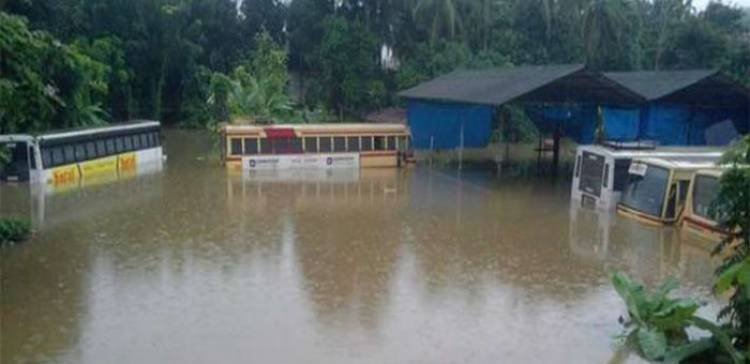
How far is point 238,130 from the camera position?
25.3 m

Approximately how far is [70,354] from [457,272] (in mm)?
5946

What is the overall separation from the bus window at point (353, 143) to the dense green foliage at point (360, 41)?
7.35 m

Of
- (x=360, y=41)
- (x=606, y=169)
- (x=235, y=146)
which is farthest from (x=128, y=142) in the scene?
(x=360, y=41)

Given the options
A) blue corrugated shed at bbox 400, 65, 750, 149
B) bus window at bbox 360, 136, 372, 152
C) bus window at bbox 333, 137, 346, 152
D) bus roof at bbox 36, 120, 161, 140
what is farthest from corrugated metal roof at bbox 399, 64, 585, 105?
bus roof at bbox 36, 120, 161, 140

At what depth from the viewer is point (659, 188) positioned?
56.2 feet

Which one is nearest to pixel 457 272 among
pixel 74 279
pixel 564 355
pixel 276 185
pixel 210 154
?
pixel 564 355

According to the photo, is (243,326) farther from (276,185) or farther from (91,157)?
(91,157)

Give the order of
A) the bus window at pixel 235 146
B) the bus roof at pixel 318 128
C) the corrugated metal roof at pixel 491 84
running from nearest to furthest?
1. the corrugated metal roof at pixel 491 84
2. the bus window at pixel 235 146
3. the bus roof at pixel 318 128

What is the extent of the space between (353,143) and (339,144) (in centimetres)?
43

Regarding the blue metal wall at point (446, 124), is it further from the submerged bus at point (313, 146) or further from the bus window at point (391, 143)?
the bus window at point (391, 143)

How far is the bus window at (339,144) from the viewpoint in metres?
26.1

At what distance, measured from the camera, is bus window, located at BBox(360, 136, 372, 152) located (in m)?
26.4

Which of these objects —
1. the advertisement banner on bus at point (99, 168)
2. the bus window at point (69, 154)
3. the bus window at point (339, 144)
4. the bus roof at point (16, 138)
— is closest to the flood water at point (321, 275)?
the bus roof at point (16, 138)

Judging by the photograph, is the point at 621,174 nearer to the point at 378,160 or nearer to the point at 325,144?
the point at 378,160
